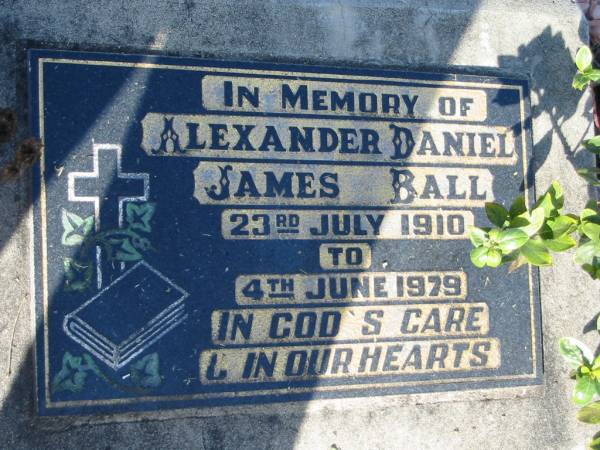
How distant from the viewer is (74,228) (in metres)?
2.68

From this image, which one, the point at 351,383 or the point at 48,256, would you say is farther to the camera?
the point at 351,383

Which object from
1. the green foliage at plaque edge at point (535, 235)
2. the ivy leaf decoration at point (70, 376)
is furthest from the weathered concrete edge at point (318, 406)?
the green foliage at plaque edge at point (535, 235)

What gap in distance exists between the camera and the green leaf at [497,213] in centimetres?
276

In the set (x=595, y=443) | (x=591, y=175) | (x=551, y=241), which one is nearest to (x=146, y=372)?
(x=551, y=241)

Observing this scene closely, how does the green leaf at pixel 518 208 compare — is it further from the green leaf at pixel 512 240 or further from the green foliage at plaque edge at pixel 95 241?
the green foliage at plaque edge at pixel 95 241

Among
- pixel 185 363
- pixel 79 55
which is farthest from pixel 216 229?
pixel 79 55

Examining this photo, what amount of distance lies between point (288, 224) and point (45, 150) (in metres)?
1.18

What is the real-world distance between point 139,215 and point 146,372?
0.73 metres

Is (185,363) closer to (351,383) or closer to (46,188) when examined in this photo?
(351,383)

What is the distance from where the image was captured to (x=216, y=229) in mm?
2807

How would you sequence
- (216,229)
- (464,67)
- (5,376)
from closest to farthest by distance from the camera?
1. (5,376)
2. (216,229)
3. (464,67)

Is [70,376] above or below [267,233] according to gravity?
below

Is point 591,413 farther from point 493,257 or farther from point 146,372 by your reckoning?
point 146,372

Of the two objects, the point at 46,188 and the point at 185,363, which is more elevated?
the point at 46,188
